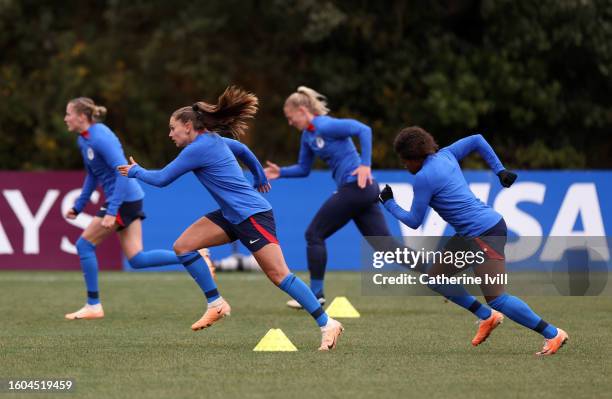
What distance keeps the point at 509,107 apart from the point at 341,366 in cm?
1802

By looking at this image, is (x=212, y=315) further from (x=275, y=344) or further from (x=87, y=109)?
(x=87, y=109)

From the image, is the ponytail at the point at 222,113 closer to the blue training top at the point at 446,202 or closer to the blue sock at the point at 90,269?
the blue training top at the point at 446,202

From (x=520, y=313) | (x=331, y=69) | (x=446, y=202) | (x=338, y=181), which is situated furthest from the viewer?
(x=331, y=69)

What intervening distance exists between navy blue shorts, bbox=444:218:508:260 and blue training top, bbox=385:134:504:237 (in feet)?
0.12

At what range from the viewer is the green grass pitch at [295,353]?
6.77m

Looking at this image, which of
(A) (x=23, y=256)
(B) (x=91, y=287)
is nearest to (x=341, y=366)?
(B) (x=91, y=287)

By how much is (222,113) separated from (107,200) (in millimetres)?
2687

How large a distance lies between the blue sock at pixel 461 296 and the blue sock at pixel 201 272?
1.72m

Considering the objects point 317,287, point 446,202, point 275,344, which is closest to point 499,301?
point 446,202

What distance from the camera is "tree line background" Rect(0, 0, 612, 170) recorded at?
24.5 m

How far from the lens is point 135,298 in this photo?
1337 centimetres

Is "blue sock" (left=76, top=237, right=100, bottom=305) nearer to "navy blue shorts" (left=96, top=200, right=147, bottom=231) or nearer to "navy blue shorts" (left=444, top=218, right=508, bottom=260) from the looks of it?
"navy blue shorts" (left=96, top=200, right=147, bottom=231)

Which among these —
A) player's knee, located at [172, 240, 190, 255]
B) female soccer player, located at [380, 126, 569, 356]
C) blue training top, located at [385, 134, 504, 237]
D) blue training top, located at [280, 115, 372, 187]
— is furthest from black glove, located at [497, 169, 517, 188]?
blue training top, located at [280, 115, 372, 187]

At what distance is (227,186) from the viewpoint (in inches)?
338
